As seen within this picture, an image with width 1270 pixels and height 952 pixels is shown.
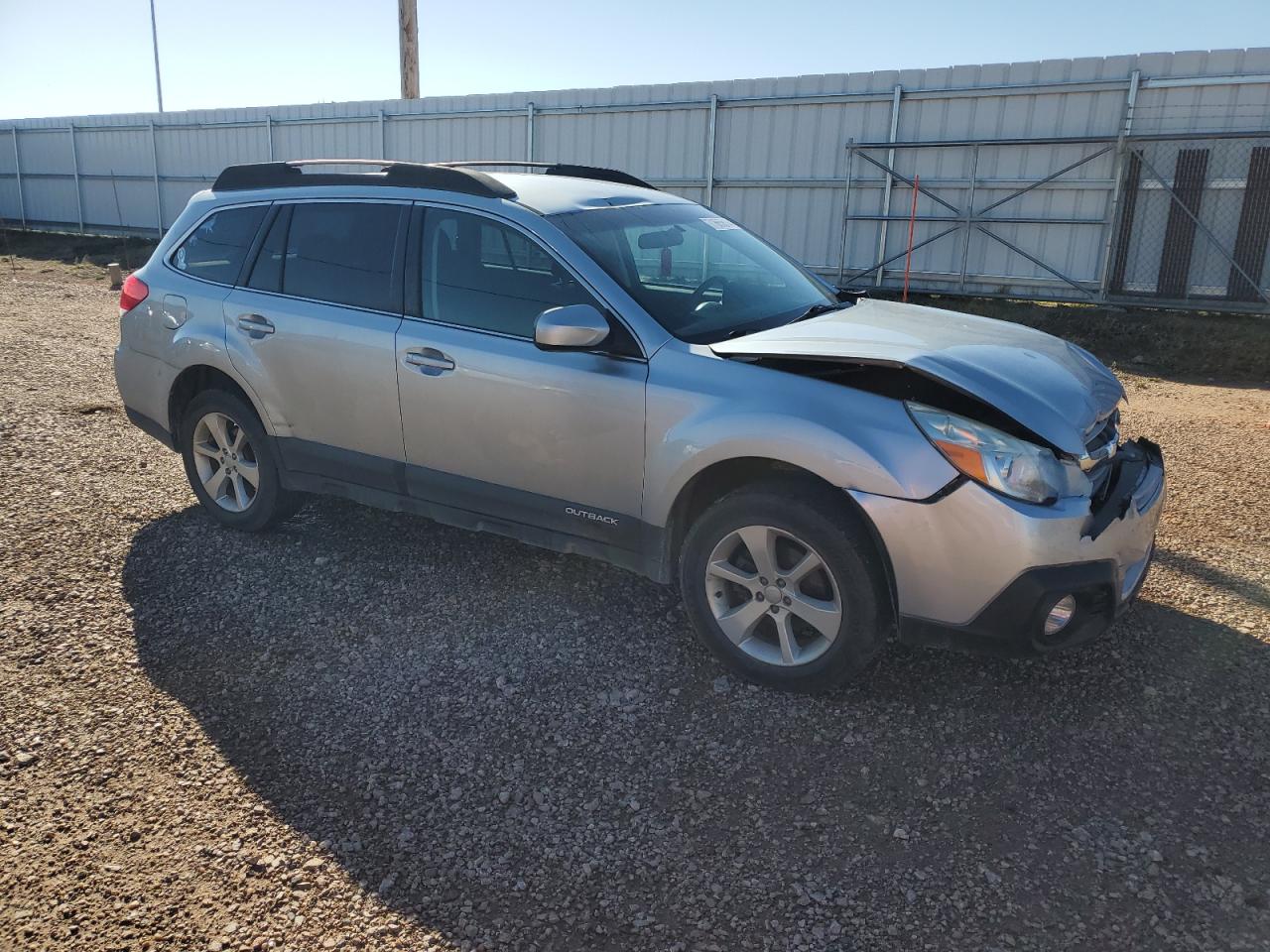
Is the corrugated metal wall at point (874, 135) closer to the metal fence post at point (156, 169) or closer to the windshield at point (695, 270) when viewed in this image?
the metal fence post at point (156, 169)

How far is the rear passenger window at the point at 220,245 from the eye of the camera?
4793 mm

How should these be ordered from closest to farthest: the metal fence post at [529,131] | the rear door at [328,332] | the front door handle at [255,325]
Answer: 1. the rear door at [328,332]
2. the front door handle at [255,325]
3. the metal fence post at [529,131]

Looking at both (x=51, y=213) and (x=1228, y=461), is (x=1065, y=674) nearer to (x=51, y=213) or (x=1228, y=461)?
(x=1228, y=461)

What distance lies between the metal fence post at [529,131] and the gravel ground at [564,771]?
1359cm

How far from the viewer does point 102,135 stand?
947 inches

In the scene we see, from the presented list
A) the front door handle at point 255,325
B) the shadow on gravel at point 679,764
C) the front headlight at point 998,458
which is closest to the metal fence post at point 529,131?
the front door handle at point 255,325

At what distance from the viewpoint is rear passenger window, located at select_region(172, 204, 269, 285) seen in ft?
15.7

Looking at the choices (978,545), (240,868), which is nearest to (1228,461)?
(978,545)

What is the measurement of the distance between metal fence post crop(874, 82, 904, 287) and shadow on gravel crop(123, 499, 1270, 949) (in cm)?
1074

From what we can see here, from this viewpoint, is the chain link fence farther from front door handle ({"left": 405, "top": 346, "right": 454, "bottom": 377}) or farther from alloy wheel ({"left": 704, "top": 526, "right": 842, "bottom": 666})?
front door handle ({"left": 405, "top": 346, "right": 454, "bottom": 377})

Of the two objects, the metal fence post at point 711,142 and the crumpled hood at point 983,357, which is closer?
the crumpled hood at point 983,357

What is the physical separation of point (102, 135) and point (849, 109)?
19656 mm

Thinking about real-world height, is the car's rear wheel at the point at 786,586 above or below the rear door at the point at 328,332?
below

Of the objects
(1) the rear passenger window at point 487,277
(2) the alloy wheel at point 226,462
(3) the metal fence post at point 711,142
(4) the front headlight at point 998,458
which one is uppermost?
(3) the metal fence post at point 711,142
